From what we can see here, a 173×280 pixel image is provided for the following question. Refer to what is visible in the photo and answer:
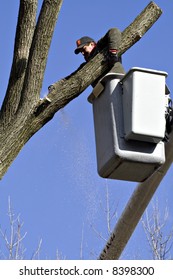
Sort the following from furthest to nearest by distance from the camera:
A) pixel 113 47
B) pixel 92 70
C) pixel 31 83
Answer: pixel 113 47, pixel 92 70, pixel 31 83

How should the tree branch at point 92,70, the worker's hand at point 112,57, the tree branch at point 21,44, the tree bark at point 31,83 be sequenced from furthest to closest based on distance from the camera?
the worker's hand at point 112,57
the tree branch at point 21,44
the tree branch at point 92,70
the tree bark at point 31,83

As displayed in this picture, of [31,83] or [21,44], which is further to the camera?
[21,44]

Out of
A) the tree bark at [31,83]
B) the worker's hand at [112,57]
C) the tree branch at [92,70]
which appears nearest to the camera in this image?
the tree bark at [31,83]

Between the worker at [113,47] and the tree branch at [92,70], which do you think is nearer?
the tree branch at [92,70]

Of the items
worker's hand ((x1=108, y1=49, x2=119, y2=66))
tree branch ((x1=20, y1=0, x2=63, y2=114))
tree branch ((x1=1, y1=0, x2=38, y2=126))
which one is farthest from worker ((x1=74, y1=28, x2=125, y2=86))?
tree branch ((x1=1, y1=0, x2=38, y2=126))

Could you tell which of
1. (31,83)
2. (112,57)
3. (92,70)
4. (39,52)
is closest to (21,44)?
(39,52)

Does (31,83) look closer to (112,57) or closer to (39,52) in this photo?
(39,52)

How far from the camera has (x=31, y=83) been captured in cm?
471

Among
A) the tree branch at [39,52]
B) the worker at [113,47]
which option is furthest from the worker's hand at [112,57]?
the tree branch at [39,52]

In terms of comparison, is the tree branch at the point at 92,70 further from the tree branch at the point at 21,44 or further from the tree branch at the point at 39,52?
the tree branch at the point at 21,44

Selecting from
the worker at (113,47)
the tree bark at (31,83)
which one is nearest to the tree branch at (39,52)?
the tree bark at (31,83)

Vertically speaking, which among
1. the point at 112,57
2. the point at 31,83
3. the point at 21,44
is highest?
the point at 21,44

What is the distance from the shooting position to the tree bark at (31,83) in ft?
14.9

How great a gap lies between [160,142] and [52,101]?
0.81 m
